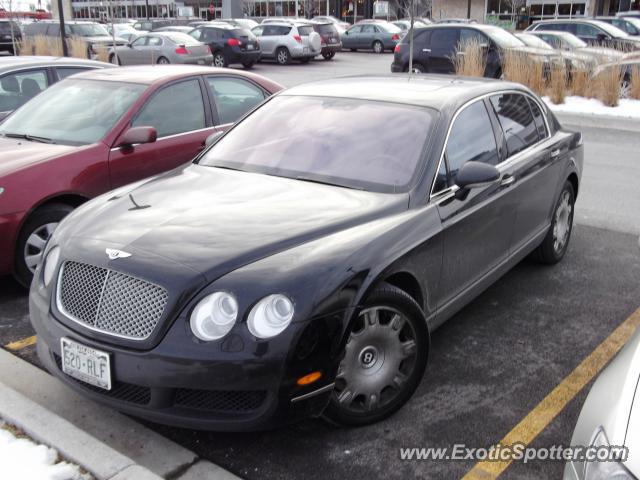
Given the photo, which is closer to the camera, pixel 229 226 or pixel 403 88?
pixel 229 226

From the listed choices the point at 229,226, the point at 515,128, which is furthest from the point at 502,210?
the point at 229,226

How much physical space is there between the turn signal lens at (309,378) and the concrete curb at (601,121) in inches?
456

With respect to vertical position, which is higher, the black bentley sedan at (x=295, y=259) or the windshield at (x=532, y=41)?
the windshield at (x=532, y=41)

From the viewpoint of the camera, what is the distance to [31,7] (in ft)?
189

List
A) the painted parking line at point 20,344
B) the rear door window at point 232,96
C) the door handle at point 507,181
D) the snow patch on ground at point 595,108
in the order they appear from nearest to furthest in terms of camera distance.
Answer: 1. the painted parking line at point 20,344
2. the door handle at point 507,181
3. the rear door window at point 232,96
4. the snow patch on ground at point 595,108

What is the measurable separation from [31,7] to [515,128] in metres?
61.0

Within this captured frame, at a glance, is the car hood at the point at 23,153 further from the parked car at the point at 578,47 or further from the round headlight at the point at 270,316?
the parked car at the point at 578,47

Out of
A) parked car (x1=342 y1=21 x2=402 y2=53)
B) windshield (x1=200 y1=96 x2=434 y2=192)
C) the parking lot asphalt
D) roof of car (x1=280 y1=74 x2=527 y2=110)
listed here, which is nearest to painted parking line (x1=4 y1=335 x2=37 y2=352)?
the parking lot asphalt

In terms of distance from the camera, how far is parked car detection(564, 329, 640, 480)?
7.02 ft

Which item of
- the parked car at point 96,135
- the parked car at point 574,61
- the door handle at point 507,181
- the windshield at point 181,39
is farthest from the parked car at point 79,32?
the door handle at point 507,181

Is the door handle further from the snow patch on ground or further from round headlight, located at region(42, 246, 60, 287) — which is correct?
the snow patch on ground

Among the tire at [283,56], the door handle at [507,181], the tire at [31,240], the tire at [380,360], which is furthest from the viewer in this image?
the tire at [283,56]

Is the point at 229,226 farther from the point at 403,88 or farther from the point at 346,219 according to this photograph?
the point at 403,88

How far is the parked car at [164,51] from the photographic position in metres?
22.9
